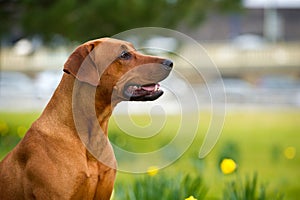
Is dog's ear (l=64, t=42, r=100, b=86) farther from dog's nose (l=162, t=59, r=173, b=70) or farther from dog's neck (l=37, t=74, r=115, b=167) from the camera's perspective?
dog's nose (l=162, t=59, r=173, b=70)

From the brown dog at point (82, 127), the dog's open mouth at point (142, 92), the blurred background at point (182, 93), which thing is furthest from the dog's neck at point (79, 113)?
the blurred background at point (182, 93)

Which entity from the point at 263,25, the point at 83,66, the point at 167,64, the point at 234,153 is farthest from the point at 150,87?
the point at 263,25

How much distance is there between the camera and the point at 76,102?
3.60 metres

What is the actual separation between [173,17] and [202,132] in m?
3.32

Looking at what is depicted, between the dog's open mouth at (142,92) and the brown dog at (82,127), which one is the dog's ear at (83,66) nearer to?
the brown dog at (82,127)

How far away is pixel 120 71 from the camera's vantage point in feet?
11.7

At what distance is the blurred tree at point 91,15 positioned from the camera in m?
10.1

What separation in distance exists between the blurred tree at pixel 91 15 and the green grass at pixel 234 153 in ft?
4.95

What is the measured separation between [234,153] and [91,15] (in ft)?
12.7

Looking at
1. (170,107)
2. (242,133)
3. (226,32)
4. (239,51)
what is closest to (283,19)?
(226,32)

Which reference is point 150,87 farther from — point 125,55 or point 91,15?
point 91,15

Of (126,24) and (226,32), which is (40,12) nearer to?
(126,24)

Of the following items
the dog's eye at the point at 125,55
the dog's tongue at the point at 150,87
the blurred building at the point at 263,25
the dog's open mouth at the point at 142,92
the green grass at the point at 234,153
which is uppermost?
the blurred building at the point at 263,25

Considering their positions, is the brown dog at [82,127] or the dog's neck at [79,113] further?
the dog's neck at [79,113]
